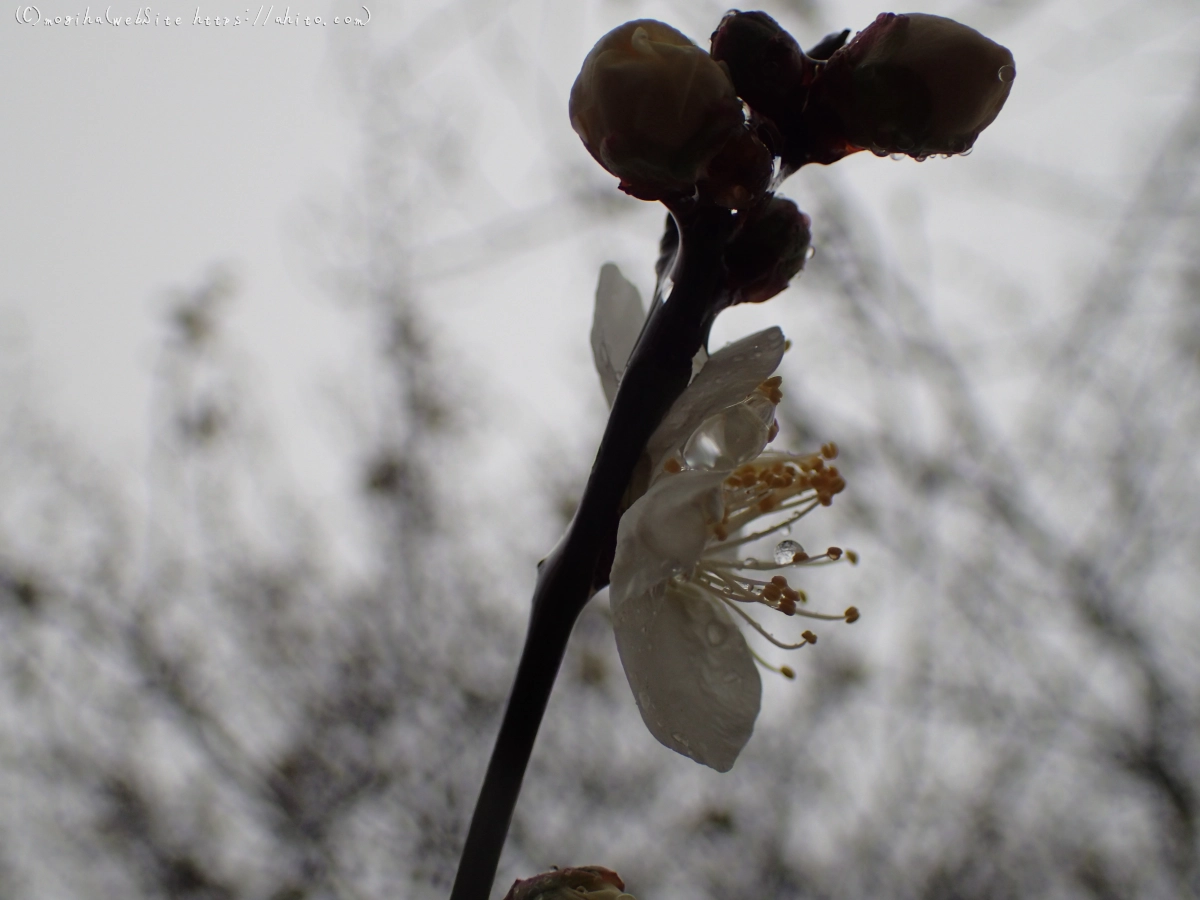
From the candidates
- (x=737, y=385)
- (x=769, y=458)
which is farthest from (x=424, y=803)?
(x=737, y=385)

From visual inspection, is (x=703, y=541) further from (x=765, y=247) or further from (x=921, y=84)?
(x=921, y=84)

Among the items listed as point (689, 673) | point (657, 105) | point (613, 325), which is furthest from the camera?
point (613, 325)

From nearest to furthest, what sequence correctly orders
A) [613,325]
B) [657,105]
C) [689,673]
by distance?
1. [657,105]
2. [689,673]
3. [613,325]

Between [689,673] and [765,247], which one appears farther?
[689,673]

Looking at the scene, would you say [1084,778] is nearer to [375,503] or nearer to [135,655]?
[375,503]

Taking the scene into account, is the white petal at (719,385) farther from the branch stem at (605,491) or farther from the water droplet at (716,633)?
the water droplet at (716,633)

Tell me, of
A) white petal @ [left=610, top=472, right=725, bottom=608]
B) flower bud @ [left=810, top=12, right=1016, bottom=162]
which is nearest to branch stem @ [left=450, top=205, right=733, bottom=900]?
white petal @ [left=610, top=472, right=725, bottom=608]

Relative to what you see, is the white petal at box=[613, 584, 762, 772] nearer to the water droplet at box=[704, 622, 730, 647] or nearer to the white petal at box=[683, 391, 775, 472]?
the water droplet at box=[704, 622, 730, 647]

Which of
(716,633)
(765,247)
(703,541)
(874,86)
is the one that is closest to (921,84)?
(874,86)

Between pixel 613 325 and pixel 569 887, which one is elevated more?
pixel 613 325
